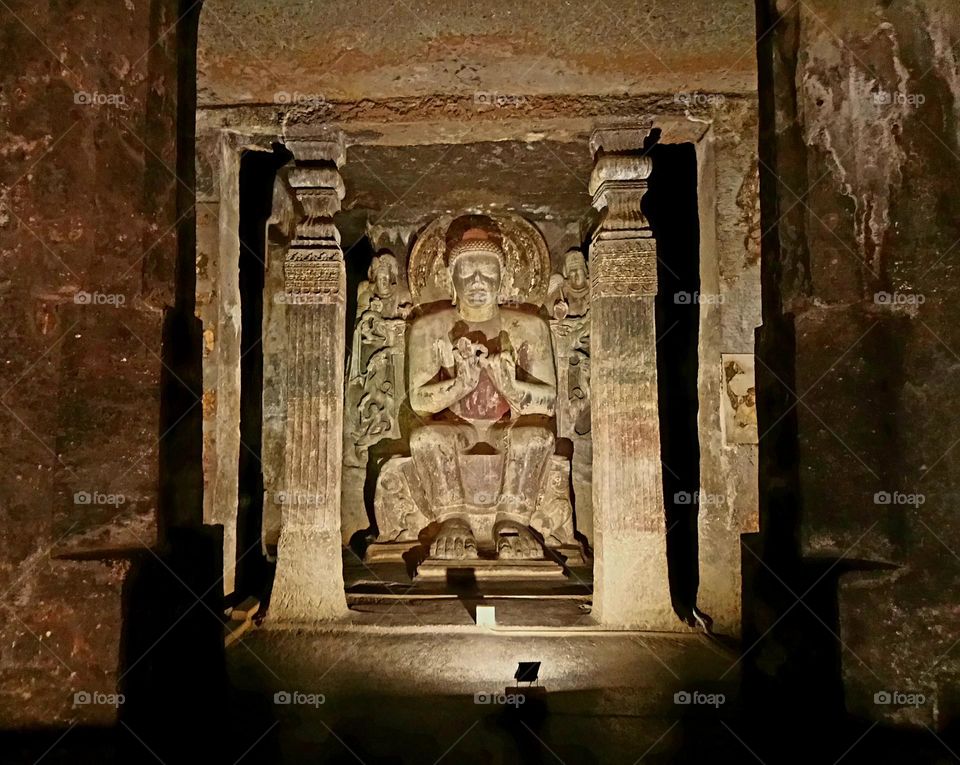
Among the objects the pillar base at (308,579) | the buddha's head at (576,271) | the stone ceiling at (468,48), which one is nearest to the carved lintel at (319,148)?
the stone ceiling at (468,48)

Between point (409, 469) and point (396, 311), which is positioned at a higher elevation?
point (396, 311)

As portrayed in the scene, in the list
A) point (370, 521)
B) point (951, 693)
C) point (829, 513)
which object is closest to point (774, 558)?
point (829, 513)

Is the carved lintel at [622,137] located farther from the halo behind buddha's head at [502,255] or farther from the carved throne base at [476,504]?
the carved throne base at [476,504]

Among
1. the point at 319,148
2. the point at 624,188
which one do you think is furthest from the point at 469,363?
the point at 319,148

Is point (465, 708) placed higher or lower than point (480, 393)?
lower

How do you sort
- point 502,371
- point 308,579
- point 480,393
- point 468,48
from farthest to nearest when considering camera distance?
point 480,393, point 502,371, point 308,579, point 468,48

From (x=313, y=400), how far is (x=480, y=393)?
6.40 feet

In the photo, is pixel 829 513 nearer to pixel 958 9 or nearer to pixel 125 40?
pixel 958 9

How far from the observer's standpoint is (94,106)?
64.1 inches

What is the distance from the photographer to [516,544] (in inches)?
208

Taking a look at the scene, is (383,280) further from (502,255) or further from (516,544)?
(516,544)

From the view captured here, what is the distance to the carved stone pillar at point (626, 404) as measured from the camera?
4180 mm

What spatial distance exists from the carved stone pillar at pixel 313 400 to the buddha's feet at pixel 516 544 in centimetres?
149

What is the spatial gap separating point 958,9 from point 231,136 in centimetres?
417
